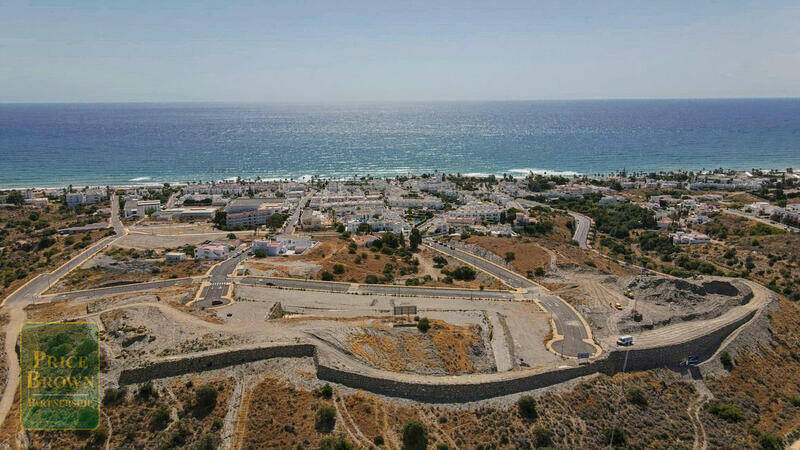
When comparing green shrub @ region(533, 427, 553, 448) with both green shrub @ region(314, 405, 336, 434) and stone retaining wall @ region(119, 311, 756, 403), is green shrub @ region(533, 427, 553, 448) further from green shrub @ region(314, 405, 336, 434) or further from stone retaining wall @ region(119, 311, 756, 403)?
green shrub @ region(314, 405, 336, 434)

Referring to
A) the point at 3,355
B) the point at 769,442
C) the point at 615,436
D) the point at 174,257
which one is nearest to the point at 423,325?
the point at 615,436

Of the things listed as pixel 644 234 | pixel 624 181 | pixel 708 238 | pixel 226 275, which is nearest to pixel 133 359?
pixel 226 275

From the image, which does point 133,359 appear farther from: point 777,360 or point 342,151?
point 342,151

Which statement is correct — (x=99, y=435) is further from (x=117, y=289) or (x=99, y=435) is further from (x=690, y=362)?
(x=690, y=362)

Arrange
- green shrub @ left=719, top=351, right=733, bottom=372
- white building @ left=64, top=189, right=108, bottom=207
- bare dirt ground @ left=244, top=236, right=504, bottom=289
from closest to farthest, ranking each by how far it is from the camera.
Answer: green shrub @ left=719, top=351, right=733, bottom=372
bare dirt ground @ left=244, top=236, right=504, bottom=289
white building @ left=64, top=189, right=108, bottom=207

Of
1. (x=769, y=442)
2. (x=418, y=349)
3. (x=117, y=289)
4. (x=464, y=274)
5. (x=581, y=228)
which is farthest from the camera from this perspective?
(x=581, y=228)

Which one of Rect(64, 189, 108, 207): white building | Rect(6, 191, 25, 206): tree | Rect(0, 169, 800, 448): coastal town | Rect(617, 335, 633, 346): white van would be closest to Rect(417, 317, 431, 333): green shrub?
Rect(0, 169, 800, 448): coastal town

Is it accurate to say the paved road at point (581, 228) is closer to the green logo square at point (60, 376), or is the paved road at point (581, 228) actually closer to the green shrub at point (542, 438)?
the green shrub at point (542, 438)
